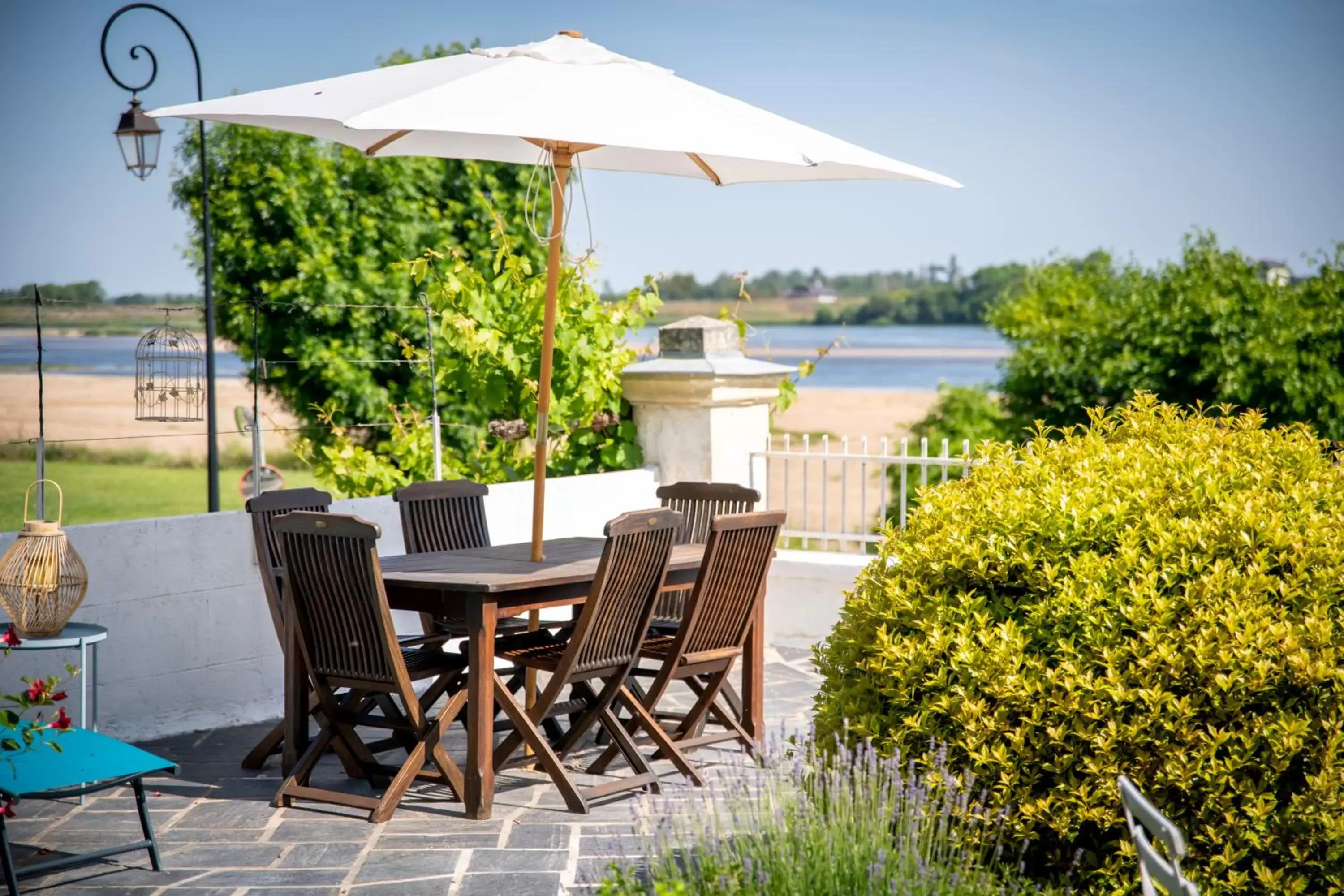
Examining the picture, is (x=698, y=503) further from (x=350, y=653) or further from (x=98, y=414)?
(x=98, y=414)

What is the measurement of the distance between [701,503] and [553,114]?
2.45m

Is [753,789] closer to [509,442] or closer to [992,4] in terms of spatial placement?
[509,442]

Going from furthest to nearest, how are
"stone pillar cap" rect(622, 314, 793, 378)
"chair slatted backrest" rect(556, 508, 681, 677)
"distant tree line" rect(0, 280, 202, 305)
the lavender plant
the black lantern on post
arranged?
"distant tree line" rect(0, 280, 202, 305) → the black lantern on post → "stone pillar cap" rect(622, 314, 793, 378) → "chair slatted backrest" rect(556, 508, 681, 677) → the lavender plant

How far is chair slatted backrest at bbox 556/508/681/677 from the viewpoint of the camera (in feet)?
15.4

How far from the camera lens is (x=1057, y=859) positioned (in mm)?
3363

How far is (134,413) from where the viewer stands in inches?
1880

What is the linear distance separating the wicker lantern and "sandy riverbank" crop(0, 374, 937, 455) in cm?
3055

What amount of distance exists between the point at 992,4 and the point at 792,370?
164ft

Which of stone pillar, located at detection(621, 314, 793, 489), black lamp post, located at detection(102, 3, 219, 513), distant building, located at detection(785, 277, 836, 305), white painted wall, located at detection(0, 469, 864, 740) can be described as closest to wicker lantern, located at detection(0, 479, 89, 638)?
white painted wall, located at detection(0, 469, 864, 740)

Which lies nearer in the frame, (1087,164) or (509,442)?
(509,442)

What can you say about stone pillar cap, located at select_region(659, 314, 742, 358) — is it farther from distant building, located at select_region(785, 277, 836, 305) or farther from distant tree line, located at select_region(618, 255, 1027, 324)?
distant building, located at select_region(785, 277, 836, 305)

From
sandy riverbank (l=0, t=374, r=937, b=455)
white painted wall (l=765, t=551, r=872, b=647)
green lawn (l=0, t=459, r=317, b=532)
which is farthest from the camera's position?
sandy riverbank (l=0, t=374, r=937, b=455)

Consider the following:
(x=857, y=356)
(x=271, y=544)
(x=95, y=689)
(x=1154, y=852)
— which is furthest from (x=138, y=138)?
(x=857, y=356)

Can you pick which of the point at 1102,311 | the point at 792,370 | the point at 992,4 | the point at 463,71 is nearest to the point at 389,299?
the point at 1102,311
